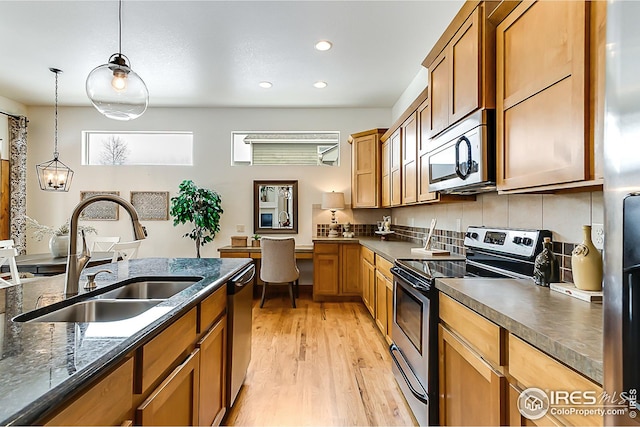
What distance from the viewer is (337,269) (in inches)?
179

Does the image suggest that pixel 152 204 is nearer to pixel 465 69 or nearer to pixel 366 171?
pixel 366 171

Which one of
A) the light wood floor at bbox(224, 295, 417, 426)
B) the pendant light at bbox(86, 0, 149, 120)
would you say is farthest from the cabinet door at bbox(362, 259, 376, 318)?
the pendant light at bbox(86, 0, 149, 120)

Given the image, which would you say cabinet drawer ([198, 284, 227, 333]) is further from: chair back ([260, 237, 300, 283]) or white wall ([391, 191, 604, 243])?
chair back ([260, 237, 300, 283])

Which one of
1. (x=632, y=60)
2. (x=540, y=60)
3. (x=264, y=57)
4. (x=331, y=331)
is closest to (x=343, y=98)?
(x=264, y=57)

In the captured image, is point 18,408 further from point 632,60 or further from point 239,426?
point 239,426

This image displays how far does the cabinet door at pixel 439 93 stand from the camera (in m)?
2.13

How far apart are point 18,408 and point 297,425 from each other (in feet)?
5.52

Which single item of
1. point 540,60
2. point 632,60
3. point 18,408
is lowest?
point 18,408

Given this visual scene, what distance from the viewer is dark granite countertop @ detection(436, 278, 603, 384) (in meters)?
0.79

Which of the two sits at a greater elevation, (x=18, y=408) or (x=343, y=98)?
(x=343, y=98)

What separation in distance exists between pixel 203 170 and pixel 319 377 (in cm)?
385

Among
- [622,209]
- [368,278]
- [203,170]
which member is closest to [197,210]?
[203,170]

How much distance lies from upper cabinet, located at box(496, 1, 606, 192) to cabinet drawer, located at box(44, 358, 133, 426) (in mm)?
1480

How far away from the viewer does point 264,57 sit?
350cm
